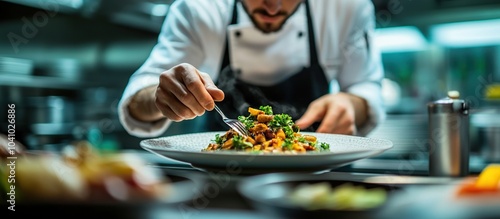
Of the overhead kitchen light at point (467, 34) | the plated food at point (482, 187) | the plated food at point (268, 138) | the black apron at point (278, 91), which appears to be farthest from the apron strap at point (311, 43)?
the overhead kitchen light at point (467, 34)

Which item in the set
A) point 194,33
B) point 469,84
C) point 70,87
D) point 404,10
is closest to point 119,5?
point 194,33

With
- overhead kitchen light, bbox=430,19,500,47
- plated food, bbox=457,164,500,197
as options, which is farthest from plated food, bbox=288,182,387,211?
overhead kitchen light, bbox=430,19,500,47

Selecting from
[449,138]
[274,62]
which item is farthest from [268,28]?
[449,138]

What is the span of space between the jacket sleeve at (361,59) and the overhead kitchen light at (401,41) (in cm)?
154

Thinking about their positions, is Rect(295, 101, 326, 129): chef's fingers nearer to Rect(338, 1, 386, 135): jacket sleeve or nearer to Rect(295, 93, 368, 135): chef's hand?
Rect(295, 93, 368, 135): chef's hand

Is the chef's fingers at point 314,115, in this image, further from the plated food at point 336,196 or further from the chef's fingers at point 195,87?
the plated food at point 336,196

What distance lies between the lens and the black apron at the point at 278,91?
91 centimetres

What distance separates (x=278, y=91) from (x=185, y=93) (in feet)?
1.38

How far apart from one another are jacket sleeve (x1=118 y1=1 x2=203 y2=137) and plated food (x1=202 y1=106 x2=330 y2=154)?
0.21 meters

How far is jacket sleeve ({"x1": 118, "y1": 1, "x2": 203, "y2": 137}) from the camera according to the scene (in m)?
0.87

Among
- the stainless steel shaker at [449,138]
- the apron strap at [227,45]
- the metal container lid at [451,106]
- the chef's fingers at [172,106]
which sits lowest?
the stainless steel shaker at [449,138]

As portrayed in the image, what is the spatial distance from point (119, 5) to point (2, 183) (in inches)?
32.7

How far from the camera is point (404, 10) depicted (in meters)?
2.49

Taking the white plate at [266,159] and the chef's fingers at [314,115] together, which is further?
the chef's fingers at [314,115]
